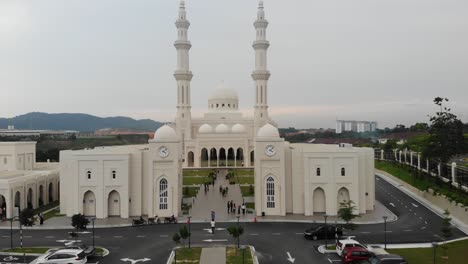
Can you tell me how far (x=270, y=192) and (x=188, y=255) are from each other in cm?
1150

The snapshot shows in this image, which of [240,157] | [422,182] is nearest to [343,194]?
[422,182]

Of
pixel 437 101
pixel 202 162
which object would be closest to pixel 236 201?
pixel 437 101

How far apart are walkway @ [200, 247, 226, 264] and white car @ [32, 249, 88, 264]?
5.72 metres

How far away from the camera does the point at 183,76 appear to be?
6338 centimetres

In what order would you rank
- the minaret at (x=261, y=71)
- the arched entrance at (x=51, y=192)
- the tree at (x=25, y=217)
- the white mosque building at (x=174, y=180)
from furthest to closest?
1. the minaret at (x=261, y=71)
2. the arched entrance at (x=51, y=192)
3. the white mosque building at (x=174, y=180)
4. the tree at (x=25, y=217)

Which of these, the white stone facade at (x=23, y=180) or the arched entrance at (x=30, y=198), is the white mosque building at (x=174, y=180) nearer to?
the white stone facade at (x=23, y=180)

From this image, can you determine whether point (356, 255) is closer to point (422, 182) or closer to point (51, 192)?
point (422, 182)

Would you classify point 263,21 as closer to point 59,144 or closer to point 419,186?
point 419,186

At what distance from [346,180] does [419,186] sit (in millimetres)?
14167

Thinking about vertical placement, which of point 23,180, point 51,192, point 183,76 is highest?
point 183,76

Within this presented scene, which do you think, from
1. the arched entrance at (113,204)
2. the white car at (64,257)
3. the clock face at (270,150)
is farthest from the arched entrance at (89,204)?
the clock face at (270,150)

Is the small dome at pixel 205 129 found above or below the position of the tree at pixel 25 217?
above

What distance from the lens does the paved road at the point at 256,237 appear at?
22609 mm

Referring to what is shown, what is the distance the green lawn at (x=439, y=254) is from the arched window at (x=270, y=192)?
426 inches
